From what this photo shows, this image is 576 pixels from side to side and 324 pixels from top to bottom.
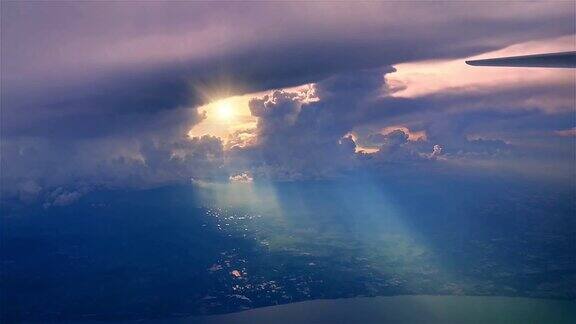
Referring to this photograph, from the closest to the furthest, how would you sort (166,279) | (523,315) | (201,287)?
(523,315) < (201,287) < (166,279)

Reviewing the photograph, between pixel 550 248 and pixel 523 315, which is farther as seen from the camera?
pixel 550 248

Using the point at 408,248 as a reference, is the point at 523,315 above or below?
below

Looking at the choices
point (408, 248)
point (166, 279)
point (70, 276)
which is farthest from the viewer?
point (408, 248)

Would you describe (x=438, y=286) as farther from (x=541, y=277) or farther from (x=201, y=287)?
(x=201, y=287)

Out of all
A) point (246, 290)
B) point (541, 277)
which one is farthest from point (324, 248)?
point (541, 277)

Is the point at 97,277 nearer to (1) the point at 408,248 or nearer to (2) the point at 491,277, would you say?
(1) the point at 408,248

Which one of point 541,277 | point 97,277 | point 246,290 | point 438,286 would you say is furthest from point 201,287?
point 541,277
